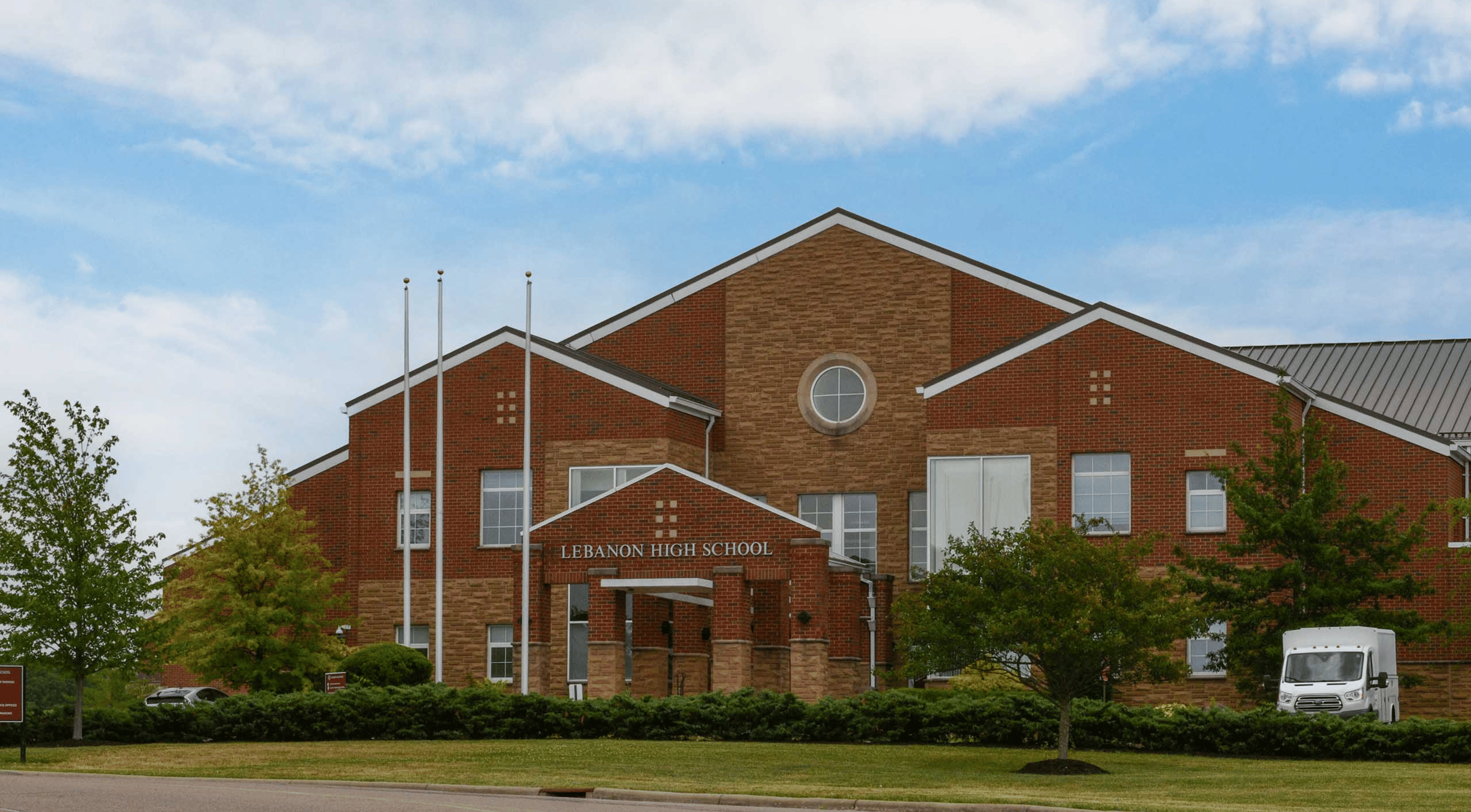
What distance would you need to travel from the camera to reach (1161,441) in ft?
145

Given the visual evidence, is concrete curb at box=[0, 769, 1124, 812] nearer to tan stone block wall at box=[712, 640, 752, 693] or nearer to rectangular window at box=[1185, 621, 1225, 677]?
tan stone block wall at box=[712, 640, 752, 693]

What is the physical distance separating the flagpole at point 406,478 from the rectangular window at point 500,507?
186cm

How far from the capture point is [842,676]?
42.3m

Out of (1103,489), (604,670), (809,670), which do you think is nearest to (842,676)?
(809,670)

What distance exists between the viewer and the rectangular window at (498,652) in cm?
4784

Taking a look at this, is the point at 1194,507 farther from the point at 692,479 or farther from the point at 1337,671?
the point at 692,479

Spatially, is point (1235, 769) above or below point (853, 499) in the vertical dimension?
below

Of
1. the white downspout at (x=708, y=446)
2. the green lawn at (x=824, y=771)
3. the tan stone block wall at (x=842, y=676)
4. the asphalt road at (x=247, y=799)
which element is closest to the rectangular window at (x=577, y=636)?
the white downspout at (x=708, y=446)

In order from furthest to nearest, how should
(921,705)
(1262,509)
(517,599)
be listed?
1. (517,599)
2. (1262,509)
3. (921,705)

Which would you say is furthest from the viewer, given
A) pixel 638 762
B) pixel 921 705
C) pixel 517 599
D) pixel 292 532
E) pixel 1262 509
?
pixel 292 532

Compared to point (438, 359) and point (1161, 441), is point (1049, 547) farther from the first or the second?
point (438, 359)

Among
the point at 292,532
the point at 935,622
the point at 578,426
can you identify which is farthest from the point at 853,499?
the point at 935,622

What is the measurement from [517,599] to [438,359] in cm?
767

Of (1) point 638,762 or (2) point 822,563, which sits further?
(2) point 822,563
